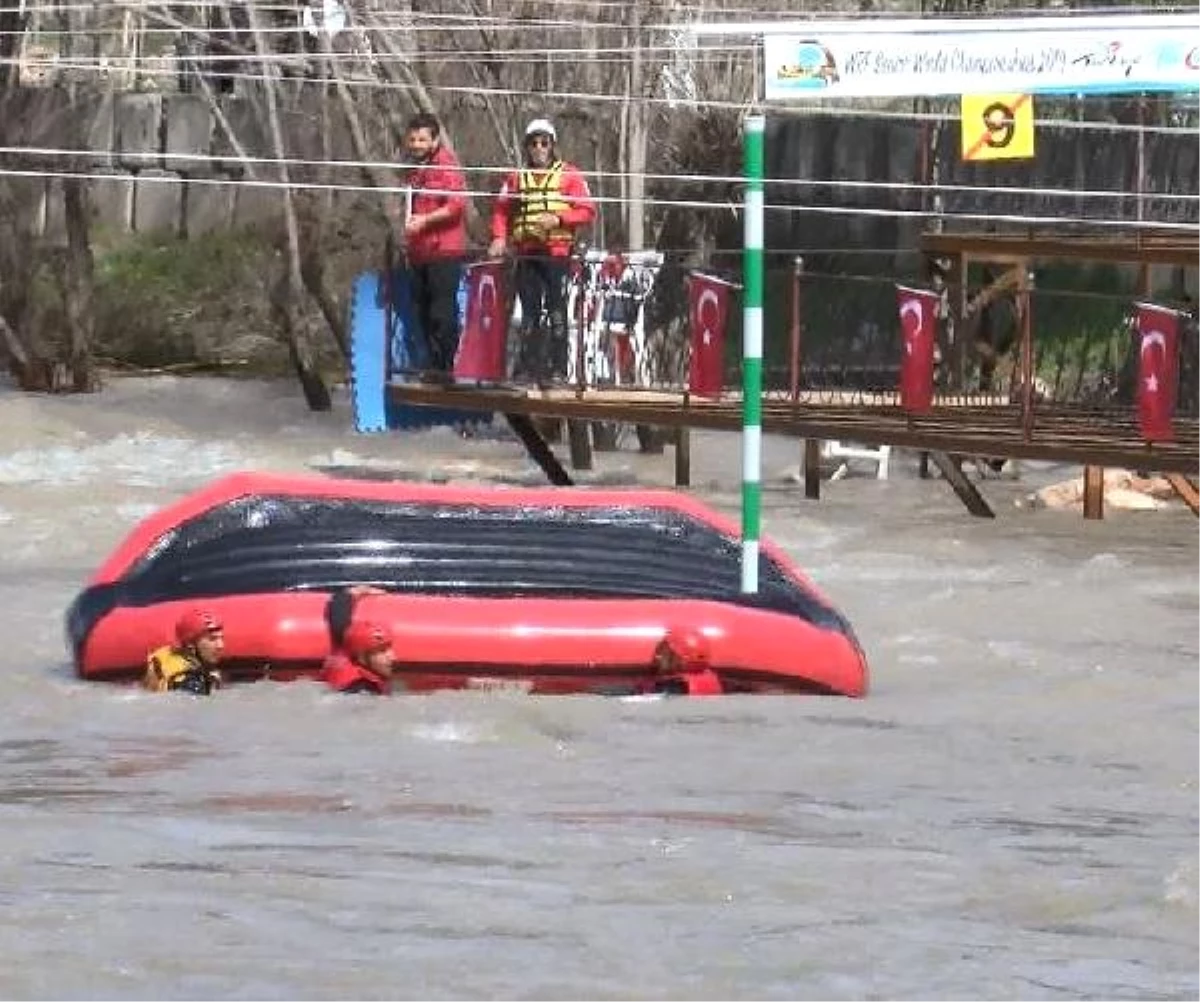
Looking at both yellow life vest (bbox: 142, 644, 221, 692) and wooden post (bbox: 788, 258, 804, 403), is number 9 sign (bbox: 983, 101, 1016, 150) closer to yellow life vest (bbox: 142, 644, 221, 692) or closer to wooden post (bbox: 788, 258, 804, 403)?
wooden post (bbox: 788, 258, 804, 403)

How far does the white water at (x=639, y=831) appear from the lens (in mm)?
7270

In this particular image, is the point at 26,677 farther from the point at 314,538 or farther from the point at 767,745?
the point at 767,745

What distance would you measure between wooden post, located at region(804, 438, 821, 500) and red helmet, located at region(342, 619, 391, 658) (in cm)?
868

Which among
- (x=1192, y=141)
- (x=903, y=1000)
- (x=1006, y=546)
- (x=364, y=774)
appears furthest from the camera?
(x=1192, y=141)

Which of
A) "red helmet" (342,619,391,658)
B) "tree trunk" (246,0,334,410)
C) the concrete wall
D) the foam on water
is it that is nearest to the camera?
"red helmet" (342,619,391,658)

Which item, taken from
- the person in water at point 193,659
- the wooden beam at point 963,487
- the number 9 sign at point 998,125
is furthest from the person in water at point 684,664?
the number 9 sign at point 998,125

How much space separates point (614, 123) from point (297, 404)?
3.70 meters

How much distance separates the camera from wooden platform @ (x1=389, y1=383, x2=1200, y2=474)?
16.5m

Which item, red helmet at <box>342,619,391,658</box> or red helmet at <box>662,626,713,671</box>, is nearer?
red helmet at <box>342,619,391,658</box>

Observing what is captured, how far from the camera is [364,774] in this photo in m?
9.79

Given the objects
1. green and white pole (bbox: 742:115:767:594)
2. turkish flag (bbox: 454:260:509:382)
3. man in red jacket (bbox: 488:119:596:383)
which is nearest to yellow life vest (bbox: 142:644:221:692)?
green and white pole (bbox: 742:115:767:594)

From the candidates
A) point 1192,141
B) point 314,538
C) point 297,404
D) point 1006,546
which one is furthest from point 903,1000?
point 297,404

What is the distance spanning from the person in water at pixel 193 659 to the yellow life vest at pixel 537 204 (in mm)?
7576

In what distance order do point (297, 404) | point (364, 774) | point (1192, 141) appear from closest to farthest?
point (364, 774) < point (1192, 141) < point (297, 404)
